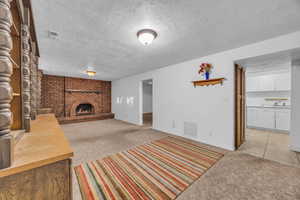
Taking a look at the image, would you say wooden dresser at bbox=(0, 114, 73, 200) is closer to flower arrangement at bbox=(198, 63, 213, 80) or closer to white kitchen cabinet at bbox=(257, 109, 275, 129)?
flower arrangement at bbox=(198, 63, 213, 80)

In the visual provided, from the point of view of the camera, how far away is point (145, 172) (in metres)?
1.96

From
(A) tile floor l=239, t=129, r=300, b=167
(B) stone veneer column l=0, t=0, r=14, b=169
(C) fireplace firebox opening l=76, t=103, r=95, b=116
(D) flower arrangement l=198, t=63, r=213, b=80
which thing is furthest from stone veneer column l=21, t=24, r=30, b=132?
(C) fireplace firebox opening l=76, t=103, r=95, b=116

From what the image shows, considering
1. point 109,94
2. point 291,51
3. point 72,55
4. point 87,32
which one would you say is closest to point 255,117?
point 291,51

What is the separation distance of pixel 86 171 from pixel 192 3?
2.93 meters

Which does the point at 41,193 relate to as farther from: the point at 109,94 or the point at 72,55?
the point at 109,94

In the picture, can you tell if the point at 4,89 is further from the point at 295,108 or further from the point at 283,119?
the point at 283,119

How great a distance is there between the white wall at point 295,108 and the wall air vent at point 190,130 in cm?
218

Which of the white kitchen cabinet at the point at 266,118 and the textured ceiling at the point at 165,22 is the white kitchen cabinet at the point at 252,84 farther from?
the textured ceiling at the point at 165,22

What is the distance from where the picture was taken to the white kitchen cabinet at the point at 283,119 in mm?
3957

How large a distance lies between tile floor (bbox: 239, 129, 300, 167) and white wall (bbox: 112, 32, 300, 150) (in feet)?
1.84

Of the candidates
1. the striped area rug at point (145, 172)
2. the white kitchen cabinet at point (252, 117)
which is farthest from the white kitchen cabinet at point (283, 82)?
the striped area rug at point (145, 172)

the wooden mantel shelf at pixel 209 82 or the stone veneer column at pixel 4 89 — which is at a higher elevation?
the wooden mantel shelf at pixel 209 82

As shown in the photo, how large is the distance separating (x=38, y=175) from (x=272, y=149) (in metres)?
4.28

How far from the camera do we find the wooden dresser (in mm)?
619
